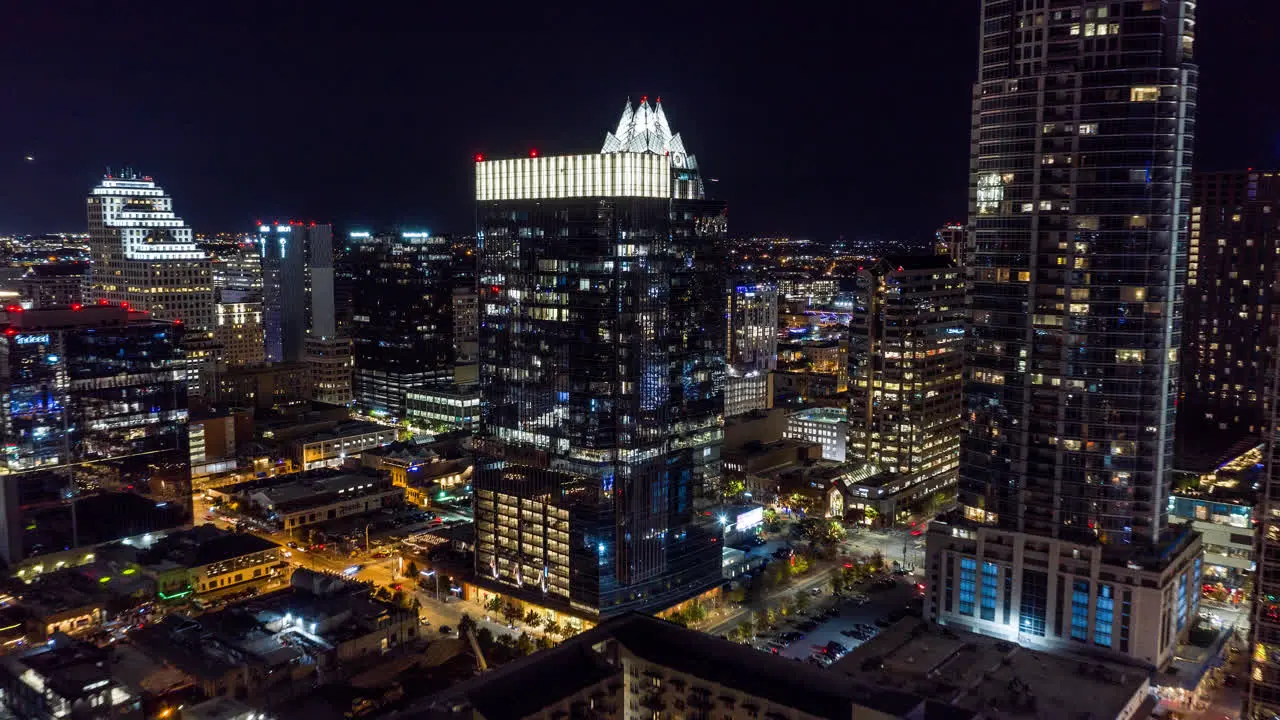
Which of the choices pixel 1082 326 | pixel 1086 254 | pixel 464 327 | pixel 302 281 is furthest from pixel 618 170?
pixel 302 281

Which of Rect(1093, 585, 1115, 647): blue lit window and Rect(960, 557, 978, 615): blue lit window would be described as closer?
Rect(1093, 585, 1115, 647): blue lit window

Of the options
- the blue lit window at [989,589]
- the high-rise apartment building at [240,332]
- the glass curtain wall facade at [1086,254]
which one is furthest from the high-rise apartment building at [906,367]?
the high-rise apartment building at [240,332]

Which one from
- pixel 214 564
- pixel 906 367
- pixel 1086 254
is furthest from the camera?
pixel 906 367

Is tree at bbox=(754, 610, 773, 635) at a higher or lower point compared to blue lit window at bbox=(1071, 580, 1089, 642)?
lower

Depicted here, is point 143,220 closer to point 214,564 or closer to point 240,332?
point 240,332

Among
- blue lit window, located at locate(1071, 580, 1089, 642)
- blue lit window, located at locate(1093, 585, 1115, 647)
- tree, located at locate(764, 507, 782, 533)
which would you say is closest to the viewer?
blue lit window, located at locate(1093, 585, 1115, 647)

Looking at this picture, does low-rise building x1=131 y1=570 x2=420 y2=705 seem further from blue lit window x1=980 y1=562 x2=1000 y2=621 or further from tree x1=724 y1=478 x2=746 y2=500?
tree x1=724 y1=478 x2=746 y2=500

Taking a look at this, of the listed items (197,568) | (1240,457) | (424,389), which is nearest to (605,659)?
(197,568)

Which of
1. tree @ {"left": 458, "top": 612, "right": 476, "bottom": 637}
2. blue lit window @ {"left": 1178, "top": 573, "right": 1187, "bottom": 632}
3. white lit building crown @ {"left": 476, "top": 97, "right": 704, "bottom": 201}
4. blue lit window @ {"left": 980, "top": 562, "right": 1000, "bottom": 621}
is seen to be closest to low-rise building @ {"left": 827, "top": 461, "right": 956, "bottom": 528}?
blue lit window @ {"left": 980, "top": 562, "right": 1000, "bottom": 621}
